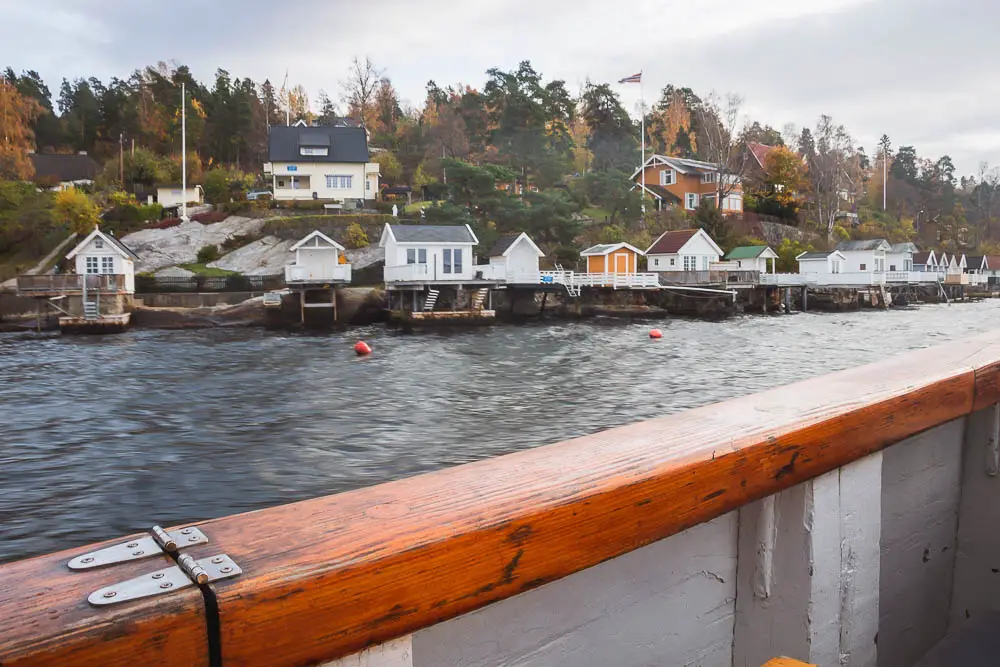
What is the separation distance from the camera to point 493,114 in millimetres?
68812

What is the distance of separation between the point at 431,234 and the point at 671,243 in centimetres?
1929

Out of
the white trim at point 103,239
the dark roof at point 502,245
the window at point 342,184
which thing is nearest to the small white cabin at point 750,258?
the dark roof at point 502,245

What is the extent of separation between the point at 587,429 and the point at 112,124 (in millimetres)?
76418

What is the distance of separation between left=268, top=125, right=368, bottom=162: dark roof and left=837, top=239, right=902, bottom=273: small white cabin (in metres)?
40.0

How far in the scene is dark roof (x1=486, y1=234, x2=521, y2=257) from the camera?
4262 cm

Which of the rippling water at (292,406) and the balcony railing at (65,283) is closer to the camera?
the rippling water at (292,406)

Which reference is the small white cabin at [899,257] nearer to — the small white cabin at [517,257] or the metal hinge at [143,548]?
the small white cabin at [517,257]

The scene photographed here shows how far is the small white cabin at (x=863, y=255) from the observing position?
58000 millimetres

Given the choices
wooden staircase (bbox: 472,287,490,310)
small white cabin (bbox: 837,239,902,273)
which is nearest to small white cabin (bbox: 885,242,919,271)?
small white cabin (bbox: 837,239,902,273)

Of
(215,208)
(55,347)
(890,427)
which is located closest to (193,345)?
(55,347)

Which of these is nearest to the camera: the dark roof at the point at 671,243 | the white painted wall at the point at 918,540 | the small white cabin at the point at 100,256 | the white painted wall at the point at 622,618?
the white painted wall at the point at 622,618

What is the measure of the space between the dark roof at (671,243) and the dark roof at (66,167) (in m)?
48.5

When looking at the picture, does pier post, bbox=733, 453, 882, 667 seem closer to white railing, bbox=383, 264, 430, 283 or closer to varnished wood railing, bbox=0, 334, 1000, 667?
varnished wood railing, bbox=0, 334, 1000, 667

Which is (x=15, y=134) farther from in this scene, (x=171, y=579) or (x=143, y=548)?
(x=171, y=579)
